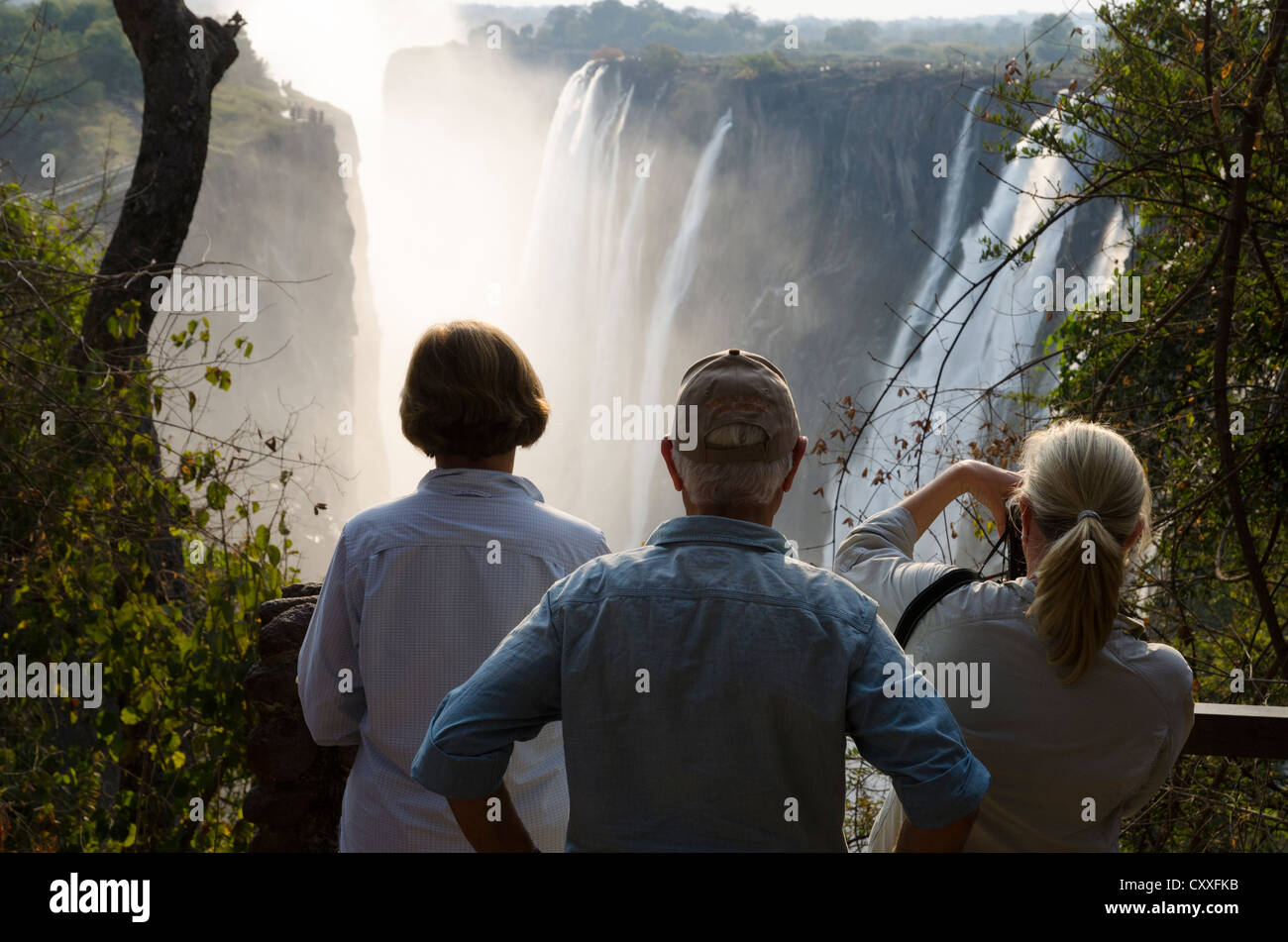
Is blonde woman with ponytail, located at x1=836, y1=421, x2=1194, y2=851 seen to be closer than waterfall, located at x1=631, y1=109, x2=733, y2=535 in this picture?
Yes

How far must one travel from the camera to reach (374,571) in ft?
5.28

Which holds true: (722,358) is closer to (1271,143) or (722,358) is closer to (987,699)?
(987,699)

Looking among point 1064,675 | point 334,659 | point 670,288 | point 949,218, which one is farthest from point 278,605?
point 670,288

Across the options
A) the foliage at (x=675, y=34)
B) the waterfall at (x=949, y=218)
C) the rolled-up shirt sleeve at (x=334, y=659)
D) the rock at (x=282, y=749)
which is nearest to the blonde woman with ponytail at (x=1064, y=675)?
the rolled-up shirt sleeve at (x=334, y=659)

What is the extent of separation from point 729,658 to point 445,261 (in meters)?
35.9

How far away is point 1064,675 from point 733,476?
553 millimetres

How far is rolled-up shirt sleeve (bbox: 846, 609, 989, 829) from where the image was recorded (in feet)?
3.69

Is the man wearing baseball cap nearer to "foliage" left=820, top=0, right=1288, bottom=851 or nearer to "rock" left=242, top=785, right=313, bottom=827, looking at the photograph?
"rock" left=242, top=785, right=313, bottom=827

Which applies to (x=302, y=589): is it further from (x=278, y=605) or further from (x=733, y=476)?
(x=733, y=476)

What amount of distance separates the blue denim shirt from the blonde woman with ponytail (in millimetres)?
347

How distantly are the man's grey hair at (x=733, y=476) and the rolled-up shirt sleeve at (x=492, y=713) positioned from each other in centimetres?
23

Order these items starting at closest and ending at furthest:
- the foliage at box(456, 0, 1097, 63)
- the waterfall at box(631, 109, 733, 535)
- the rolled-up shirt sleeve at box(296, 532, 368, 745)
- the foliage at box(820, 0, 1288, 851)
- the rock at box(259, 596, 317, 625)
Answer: the rolled-up shirt sleeve at box(296, 532, 368, 745) < the rock at box(259, 596, 317, 625) < the foliage at box(820, 0, 1288, 851) < the waterfall at box(631, 109, 733, 535) < the foliage at box(456, 0, 1097, 63)

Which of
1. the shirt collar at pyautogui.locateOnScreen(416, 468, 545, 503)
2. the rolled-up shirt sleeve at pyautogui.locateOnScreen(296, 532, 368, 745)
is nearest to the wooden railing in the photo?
the shirt collar at pyautogui.locateOnScreen(416, 468, 545, 503)

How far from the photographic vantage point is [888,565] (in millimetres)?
1612
